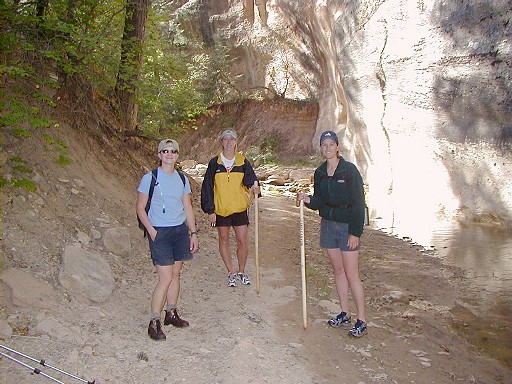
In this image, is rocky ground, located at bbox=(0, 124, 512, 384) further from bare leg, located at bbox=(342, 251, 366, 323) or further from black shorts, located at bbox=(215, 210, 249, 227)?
black shorts, located at bbox=(215, 210, 249, 227)

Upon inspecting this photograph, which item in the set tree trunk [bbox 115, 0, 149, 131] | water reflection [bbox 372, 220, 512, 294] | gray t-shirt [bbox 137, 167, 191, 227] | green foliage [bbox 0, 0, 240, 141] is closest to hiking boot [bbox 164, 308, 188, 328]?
gray t-shirt [bbox 137, 167, 191, 227]

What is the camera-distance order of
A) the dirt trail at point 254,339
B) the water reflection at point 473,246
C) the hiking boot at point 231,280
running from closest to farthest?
1. the dirt trail at point 254,339
2. the hiking boot at point 231,280
3. the water reflection at point 473,246

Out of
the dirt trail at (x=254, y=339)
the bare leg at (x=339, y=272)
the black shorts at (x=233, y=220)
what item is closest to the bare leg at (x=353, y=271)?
the bare leg at (x=339, y=272)

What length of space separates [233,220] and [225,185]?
461 mm

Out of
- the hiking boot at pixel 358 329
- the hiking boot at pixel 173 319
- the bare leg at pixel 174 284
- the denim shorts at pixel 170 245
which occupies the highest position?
the denim shorts at pixel 170 245

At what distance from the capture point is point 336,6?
19.7 m

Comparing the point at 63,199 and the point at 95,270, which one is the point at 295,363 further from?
the point at 63,199

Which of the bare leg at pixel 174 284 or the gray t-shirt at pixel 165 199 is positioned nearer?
the gray t-shirt at pixel 165 199

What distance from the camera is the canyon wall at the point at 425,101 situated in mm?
13273

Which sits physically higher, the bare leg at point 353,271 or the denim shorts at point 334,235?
the denim shorts at point 334,235

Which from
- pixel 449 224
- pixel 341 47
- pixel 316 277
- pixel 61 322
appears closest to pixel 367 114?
pixel 341 47

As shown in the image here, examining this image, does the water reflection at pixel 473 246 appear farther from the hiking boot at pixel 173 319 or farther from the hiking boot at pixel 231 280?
the hiking boot at pixel 173 319

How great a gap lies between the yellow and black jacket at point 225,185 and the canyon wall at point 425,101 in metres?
8.44

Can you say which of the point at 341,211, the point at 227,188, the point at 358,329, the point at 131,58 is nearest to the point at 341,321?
the point at 358,329
